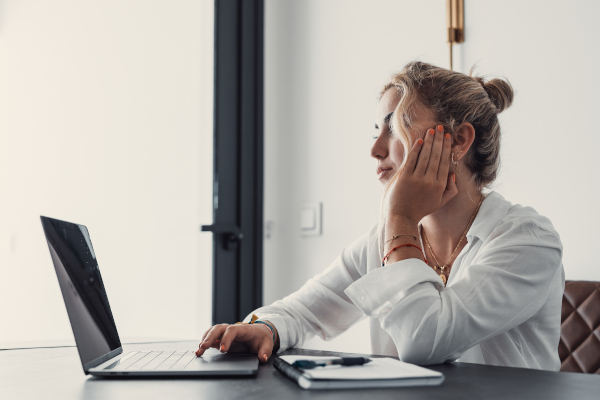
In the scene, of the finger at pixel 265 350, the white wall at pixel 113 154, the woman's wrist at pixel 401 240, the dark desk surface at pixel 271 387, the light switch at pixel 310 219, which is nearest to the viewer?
the dark desk surface at pixel 271 387

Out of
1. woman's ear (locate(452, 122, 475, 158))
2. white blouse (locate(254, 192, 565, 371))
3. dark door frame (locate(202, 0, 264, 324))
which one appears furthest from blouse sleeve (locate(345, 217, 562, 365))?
dark door frame (locate(202, 0, 264, 324))

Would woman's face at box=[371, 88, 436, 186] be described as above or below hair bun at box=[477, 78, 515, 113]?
below

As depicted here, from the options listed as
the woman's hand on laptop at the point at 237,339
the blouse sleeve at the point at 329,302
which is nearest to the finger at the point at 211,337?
the woman's hand on laptop at the point at 237,339

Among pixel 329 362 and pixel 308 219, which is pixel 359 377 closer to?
pixel 329 362

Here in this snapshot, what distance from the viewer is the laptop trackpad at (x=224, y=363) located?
70cm

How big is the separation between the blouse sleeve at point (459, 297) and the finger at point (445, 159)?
0.18 meters

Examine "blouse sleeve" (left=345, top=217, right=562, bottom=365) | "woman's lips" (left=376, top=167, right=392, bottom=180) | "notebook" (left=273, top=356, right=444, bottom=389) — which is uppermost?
"woman's lips" (left=376, top=167, right=392, bottom=180)

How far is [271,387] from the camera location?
23.5 inches

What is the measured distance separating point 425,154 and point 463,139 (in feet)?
0.44

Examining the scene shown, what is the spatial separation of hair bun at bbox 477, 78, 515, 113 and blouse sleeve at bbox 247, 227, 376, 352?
1.37 feet

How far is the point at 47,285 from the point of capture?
1746 mm

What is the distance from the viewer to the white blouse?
0.83 metres

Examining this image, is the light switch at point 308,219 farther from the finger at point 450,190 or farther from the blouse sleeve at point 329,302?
the finger at point 450,190

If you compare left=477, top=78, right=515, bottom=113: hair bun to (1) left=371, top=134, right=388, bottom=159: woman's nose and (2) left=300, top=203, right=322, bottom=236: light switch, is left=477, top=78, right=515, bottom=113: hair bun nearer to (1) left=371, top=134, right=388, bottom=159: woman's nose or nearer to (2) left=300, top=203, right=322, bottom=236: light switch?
(1) left=371, top=134, right=388, bottom=159: woman's nose
